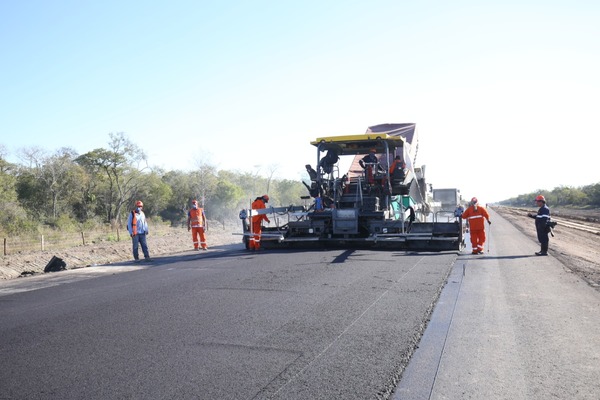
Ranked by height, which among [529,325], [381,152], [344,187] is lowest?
[529,325]

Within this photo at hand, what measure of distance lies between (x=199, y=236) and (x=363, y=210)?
197 inches

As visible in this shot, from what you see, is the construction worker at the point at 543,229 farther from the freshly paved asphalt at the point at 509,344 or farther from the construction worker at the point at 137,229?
the construction worker at the point at 137,229

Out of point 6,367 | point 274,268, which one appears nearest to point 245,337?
point 6,367

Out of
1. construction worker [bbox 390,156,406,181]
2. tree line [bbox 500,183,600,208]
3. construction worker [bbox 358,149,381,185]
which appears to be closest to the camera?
construction worker [bbox 390,156,406,181]

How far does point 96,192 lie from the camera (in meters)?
33.2

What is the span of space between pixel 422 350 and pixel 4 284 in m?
7.67

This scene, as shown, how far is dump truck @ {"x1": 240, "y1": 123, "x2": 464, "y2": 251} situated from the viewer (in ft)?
37.8

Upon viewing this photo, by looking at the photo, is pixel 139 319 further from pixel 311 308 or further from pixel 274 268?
pixel 274 268

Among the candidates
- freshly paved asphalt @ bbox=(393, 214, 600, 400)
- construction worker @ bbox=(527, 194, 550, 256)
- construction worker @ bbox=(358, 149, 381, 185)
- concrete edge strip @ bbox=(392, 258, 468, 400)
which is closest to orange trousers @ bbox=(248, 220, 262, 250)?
construction worker @ bbox=(358, 149, 381, 185)

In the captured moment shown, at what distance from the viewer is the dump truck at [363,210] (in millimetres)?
11516

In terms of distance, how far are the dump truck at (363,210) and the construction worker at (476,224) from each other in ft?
1.05

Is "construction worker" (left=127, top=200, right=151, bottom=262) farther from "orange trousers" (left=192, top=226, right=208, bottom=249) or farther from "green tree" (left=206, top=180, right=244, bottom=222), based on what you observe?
"green tree" (left=206, top=180, right=244, bottom=222)

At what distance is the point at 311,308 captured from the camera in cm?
549

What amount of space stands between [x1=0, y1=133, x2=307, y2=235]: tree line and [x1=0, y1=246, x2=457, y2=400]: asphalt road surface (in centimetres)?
1804
